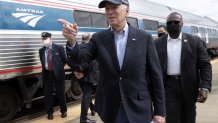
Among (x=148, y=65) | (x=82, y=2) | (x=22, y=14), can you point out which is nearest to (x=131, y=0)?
(x=82, y=2)

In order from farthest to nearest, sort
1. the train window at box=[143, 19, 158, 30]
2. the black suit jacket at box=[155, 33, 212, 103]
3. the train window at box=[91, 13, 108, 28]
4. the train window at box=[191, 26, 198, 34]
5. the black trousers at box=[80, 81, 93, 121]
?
the train window at box=[191, 26, 198, 34] → the train window at box=[143, 19, 158, 30] → the train window at box=[91, 13, 108, 28] → the black trousers at box=[80, 81, 93, 121] → the black suit jacket at box=[155, 33, 212, 103]

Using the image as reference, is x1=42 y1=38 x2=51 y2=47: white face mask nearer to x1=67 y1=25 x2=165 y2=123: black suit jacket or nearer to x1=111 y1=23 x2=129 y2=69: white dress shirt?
x1=67 y1=25 x2=165 y2=123: black suit jacket

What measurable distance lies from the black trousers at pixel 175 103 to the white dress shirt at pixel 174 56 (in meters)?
0.11

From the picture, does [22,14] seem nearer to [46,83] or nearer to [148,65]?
[46,83]

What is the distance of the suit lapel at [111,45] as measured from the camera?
10.8 ft

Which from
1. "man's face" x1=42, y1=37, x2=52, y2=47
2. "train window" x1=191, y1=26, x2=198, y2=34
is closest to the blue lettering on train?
"man's face" x1=42, y1=37, x2=52, y2=47

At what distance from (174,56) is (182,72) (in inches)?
9.1

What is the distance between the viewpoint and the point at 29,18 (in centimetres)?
824

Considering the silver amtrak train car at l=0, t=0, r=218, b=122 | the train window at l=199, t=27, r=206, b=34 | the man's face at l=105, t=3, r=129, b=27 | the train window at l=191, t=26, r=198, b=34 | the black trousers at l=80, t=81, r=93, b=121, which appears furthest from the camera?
the train window at l=199, t=27, r=206, b=34

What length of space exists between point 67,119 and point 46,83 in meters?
0.92

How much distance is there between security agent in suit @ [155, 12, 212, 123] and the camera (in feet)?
15.7

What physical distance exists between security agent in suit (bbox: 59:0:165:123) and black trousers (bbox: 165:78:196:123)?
4.61 ft

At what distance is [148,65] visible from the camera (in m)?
3.37

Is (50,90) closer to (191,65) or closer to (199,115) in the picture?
(199,115)
